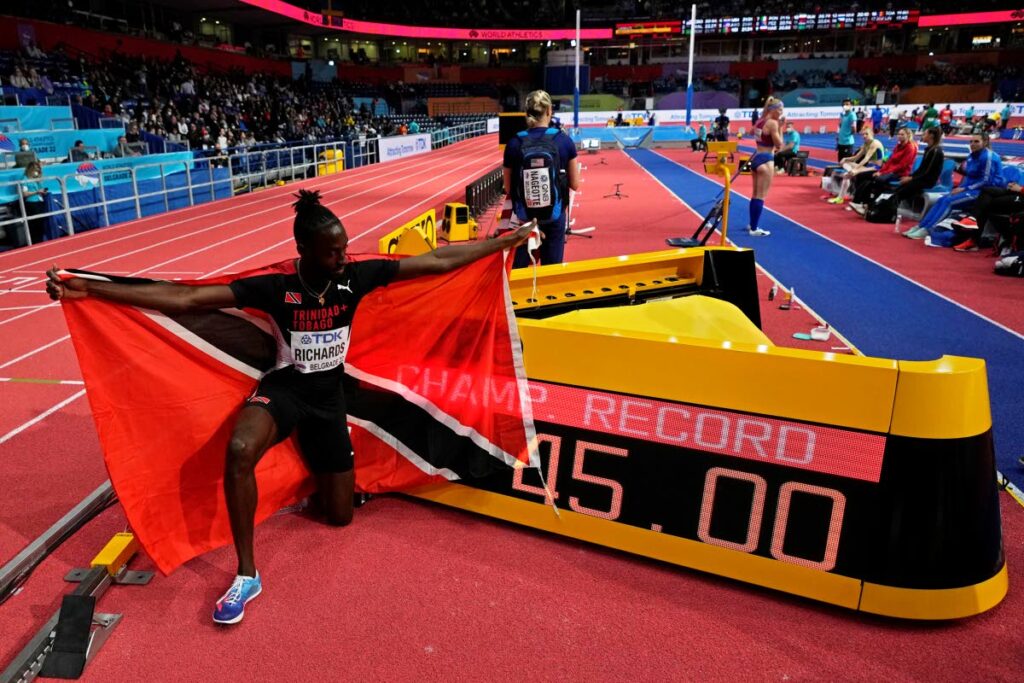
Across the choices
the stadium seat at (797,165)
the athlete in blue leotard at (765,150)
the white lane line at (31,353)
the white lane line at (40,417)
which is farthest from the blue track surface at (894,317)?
the stadium seat at (797,165)

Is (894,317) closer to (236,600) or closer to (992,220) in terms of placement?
(992,220)

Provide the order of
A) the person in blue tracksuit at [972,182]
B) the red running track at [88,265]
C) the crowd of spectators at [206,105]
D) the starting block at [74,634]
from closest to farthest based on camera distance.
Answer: the starting block at [74,634] → the red running track at [88,265] → the person in blue tracksuit at [972,182] → the crowd of spectators at [206,105]

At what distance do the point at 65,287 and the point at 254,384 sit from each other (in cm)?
92

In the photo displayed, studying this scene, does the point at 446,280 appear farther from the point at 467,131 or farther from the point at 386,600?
the point at 467,131

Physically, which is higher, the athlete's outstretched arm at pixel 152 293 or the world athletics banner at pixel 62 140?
the world athletics banner at pixel 62 140

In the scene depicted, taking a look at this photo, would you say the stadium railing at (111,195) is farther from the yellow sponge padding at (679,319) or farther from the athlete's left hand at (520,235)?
the yellow sponge padding at (679,319)

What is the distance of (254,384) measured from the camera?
3412 mm

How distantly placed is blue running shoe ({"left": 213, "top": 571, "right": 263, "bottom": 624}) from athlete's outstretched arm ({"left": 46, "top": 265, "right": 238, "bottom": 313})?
124cm

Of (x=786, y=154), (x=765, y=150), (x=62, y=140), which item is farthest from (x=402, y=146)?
(x=765, y=150)

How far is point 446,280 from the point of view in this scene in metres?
3.55

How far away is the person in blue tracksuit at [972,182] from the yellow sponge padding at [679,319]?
29.3 ft

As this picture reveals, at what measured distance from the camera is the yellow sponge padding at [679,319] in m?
3.98

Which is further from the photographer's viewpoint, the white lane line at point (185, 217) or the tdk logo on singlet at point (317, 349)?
the white lane line at point (185, 217)

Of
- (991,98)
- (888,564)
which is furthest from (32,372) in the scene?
(991,98)
